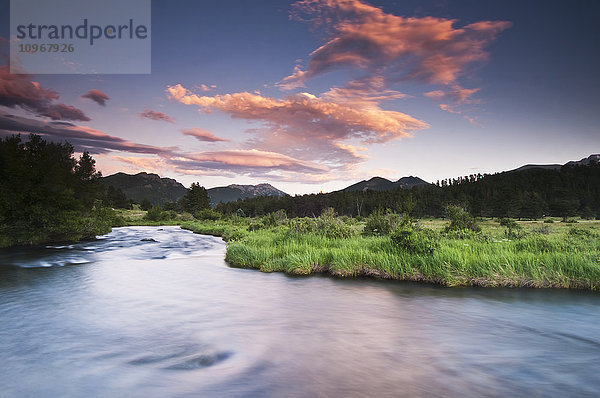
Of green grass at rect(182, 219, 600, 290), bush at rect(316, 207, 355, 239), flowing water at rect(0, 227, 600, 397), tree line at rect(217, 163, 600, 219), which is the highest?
tree line at rect(217, 163, 600, 219)

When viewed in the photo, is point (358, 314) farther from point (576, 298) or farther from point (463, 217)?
point (463, 217)

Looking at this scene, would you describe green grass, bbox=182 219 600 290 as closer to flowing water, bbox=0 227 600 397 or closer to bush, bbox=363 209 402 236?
flowing water, bbox=0 227 600 397

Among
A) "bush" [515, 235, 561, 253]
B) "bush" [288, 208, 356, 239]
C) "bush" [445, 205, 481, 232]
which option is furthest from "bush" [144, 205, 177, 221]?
"bush" [515, 235, 561, 253]

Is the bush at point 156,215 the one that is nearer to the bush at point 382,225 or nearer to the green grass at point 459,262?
the green grass at point 459,262

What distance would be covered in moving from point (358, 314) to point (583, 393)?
526 cm

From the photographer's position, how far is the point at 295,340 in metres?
7.59

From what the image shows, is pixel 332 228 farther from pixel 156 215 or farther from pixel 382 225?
pixel 156 215

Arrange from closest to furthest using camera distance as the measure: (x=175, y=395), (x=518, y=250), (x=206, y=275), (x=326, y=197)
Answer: (x=175, y=395)
(x=518, y=250)
(x=206, y=275)
(x=326, y=197)

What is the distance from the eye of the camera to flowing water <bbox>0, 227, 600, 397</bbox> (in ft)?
17.7

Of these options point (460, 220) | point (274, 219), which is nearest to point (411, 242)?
point (460, 220)

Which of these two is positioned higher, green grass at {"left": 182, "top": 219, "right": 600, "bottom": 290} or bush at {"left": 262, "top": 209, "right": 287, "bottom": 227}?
bush at {"left": 262, "top": 209, "right": 287, "bottom": 227}

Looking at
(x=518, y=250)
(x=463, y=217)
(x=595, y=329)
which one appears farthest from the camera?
(x=463, y=217)

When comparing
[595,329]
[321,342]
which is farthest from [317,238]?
[595,329]

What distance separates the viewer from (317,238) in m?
18.2
